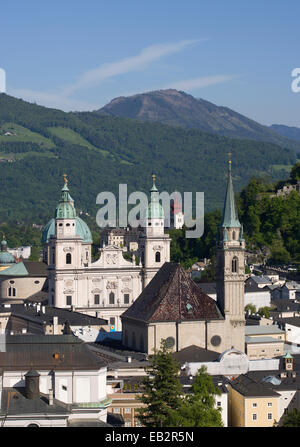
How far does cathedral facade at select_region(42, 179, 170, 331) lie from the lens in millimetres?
98062

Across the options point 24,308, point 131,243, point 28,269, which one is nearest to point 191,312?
point 24,308

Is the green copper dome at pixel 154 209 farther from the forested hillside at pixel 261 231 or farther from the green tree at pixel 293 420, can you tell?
the green tree at pixel 293 420

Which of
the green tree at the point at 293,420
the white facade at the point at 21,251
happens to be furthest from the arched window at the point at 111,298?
the white facade at the point at 21,251

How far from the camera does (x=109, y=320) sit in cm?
9725

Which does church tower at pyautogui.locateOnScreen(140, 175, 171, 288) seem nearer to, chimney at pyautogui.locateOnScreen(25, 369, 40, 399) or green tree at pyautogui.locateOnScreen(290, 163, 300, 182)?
chimney at pyautogui.locateOnScreen(25, 369, 40, 399)

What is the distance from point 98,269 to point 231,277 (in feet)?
82.0

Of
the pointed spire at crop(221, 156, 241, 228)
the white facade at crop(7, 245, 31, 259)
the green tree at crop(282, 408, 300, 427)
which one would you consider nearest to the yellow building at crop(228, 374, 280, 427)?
the green tree at crop(282, 408, 300, 427)

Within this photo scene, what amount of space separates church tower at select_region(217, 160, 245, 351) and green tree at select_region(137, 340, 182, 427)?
59.5 feet

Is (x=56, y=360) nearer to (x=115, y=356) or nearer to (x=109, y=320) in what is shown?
(x=115, y=356)

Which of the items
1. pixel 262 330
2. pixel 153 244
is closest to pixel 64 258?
pixel 153 244

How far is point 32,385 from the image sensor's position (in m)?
52.9

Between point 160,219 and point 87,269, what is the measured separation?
6641mm

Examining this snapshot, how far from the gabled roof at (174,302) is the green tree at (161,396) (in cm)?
1614

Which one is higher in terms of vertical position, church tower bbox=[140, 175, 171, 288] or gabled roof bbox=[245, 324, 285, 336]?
church tower bbox=[140, 175, 171, 288]
